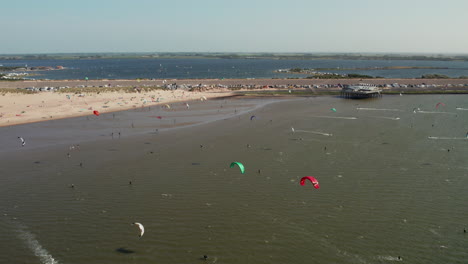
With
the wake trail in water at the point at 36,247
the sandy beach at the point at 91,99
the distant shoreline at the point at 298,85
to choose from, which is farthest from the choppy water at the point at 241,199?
the distant shoreline at the point at 298,85

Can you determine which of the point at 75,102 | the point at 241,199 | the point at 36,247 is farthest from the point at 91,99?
the point at 36,247

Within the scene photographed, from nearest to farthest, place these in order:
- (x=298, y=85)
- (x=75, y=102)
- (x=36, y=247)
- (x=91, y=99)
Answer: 1. (x=36, y=247)
2. (x=75, y=102)
3. (x=91, y=99)
4. (x=298, y=85)

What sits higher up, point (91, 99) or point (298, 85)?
point (298, 85)

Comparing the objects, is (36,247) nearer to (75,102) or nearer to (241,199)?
(241,199)

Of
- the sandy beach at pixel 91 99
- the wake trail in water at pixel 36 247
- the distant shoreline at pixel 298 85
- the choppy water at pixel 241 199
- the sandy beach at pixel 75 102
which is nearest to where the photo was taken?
the wake trail in water at pixel 36 247

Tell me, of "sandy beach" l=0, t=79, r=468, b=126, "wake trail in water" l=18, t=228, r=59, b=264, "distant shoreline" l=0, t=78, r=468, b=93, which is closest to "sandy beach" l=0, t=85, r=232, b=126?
"sandy beach" l=0, t=79, r=468, b=126

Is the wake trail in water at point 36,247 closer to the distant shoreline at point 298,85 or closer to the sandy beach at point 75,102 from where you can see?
the sandy beach at point 75,102

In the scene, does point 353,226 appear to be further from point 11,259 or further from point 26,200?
point 26,200
